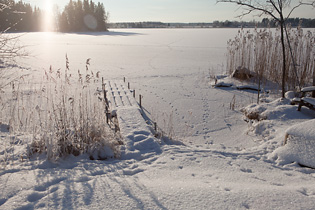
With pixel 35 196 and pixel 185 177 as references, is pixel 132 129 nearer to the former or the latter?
pixel 185 177

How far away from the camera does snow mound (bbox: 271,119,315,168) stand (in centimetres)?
272

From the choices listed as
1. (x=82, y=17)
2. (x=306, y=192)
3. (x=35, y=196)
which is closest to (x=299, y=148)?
(x=306, y=192)

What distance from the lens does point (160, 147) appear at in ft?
10.1

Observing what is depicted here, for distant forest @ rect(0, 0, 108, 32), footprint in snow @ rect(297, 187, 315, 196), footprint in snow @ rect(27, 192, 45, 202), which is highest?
distant forest @ rect(0, 0, 108, 32)

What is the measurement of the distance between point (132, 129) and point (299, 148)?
235cm

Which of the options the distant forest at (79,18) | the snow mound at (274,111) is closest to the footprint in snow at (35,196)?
the snow mound at (274,111)

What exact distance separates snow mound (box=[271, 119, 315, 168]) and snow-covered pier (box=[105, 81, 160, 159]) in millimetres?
1662

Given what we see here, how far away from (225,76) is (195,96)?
2.51 metres

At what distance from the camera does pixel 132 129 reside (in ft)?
11.6

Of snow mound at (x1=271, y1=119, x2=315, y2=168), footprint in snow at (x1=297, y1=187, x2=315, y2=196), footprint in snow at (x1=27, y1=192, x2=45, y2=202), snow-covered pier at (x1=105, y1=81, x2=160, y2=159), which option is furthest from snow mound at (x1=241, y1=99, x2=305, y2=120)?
footprint in snow at (x1=27, y1=192, x2=45, y2=202)

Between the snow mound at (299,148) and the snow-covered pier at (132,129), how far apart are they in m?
1.66

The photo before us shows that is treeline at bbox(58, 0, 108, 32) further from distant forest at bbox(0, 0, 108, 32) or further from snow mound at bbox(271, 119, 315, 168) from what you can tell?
snow mound at bbox(271, 119, 315, 168)

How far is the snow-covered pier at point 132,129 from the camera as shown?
114 inches

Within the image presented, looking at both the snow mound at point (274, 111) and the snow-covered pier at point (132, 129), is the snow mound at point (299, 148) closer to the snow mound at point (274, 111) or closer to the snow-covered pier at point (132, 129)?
the snow mound at point (274, 111)
